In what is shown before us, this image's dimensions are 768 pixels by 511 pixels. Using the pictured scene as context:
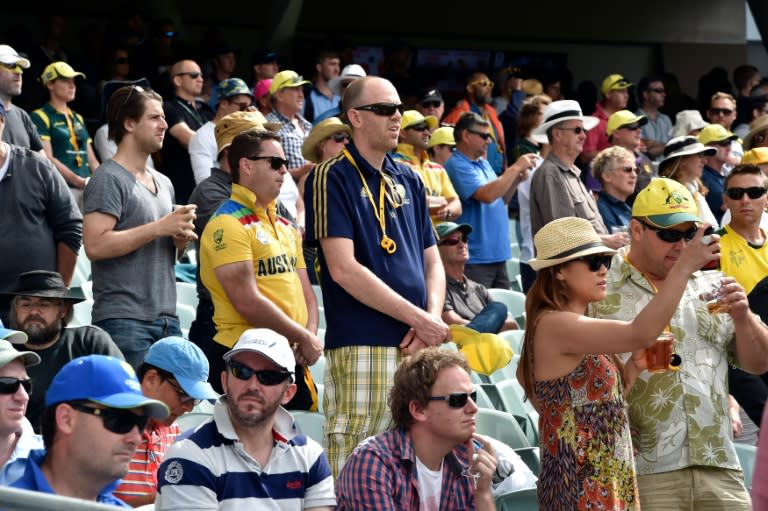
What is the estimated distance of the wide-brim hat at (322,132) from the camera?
23.9 ft

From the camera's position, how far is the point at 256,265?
17.6 ft

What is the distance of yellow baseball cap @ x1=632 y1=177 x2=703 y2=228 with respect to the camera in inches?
186

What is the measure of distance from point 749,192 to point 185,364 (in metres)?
3.20

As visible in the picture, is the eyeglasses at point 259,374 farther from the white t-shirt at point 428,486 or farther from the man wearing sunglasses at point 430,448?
the white t-shirt at point 428,486

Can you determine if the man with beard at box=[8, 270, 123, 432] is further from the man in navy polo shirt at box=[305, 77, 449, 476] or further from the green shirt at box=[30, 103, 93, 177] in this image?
the green shirt at box=[30, 103, 93, 177]

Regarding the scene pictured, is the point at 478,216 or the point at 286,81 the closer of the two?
the point at 478,216

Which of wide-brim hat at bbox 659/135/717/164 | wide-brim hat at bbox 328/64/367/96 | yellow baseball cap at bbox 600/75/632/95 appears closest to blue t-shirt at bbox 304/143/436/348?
wide-brim hat at bbox 659/135/717/164

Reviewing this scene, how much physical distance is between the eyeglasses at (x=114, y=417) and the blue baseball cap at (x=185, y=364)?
4.29 feet

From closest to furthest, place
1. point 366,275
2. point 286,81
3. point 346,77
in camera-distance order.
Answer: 1. point 366,275
2. point 286,81
3. point 346,77

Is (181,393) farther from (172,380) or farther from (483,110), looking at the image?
(483,110)

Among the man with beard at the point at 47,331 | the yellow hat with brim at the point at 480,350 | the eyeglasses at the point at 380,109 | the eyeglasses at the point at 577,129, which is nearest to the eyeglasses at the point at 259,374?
the man with beard at the point at 47,331

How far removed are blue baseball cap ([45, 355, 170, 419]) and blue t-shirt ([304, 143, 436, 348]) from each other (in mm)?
1243

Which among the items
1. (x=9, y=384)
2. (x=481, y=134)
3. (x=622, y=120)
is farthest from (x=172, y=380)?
(x=622, y=120)

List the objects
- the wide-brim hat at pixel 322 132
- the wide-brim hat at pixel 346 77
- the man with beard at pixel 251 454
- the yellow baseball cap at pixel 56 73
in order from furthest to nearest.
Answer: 1. the wide-brim hat at pixel 346 77
2. the yellow baseball cap at pixel 56 73
3. the wide-brim hat at pixel 322 132
4. the man with beard at pixel 251 454
